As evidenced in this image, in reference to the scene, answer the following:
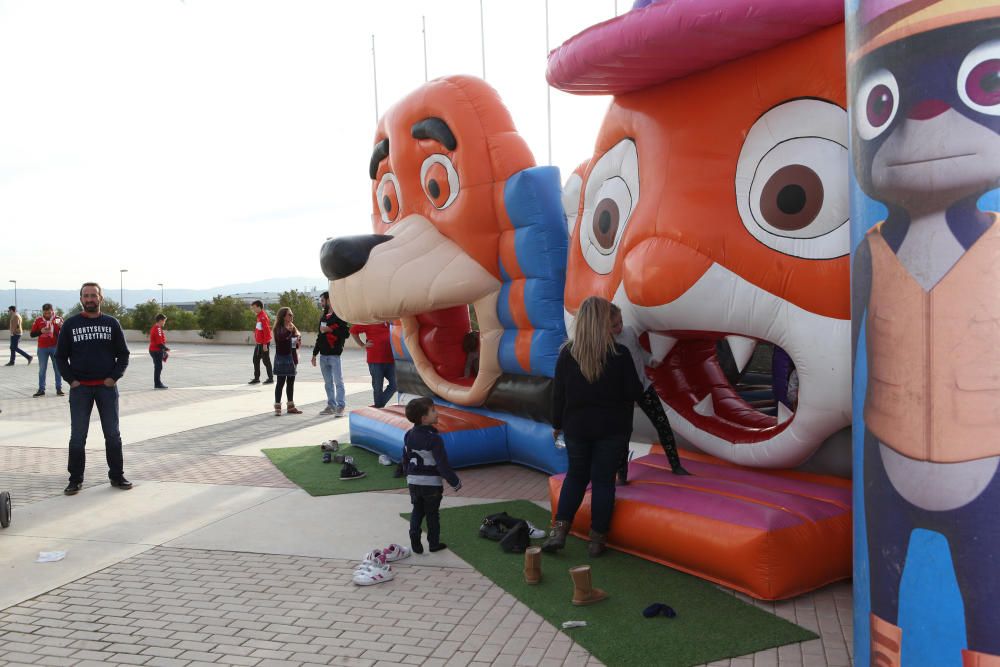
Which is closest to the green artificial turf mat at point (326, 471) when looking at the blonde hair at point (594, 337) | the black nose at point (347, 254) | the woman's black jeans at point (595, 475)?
the black nose at point (347, 254)

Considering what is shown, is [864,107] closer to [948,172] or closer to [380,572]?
[948,172]

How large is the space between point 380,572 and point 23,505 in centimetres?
328

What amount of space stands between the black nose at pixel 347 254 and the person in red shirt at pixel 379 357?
2.06 meters

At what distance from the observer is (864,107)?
2535mm

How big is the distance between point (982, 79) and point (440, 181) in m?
4.90

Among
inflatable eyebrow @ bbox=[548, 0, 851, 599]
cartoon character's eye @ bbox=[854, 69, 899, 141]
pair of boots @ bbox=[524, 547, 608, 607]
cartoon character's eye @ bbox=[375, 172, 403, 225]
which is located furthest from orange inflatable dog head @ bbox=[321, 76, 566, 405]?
cartoon character's eye @ bbox=[854, 69, 899, 141]

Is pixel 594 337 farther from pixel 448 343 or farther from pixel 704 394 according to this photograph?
pixel 448 343

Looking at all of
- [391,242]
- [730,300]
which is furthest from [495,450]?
[730,300]

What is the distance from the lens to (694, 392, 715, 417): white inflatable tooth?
5.00 metres

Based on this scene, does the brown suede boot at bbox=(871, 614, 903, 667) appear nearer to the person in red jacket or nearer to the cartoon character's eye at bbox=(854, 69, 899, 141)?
the cartoon character's eye at bbox=(854, 69, 899, 141)

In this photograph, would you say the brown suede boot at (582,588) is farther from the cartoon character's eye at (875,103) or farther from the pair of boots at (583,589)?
the cartoon character's eye at (875,103)

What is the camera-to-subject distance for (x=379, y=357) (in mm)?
8875

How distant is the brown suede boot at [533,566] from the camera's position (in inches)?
154

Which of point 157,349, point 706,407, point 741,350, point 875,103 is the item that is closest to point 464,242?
point 706,407
